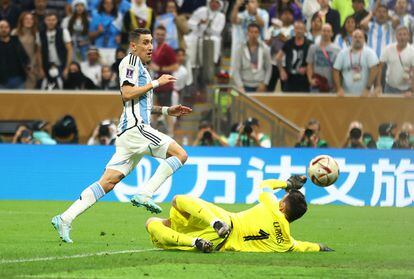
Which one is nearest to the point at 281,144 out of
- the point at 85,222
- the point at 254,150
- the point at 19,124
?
the point at 254,150

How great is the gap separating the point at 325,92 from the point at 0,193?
7.16 metres

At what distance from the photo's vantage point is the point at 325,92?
74.3 feet

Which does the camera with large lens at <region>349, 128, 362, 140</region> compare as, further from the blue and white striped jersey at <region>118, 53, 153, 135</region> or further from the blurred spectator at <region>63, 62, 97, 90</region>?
the blue and white striped jersey at <region>118, 53, 153, 135</region>

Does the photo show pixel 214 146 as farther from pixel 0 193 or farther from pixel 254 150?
pixel 0 193

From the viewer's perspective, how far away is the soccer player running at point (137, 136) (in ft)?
39.8

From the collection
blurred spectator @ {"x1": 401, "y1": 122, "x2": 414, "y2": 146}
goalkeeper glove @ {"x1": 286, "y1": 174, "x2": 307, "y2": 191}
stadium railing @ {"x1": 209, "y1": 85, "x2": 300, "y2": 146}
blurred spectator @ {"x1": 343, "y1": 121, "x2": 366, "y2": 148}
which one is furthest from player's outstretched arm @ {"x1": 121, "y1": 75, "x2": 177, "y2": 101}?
blurred spectator @ {"x1": 401, "y1": 122, "x2": 414, "y2": 146}

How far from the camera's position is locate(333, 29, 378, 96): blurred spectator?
2203 centimetres

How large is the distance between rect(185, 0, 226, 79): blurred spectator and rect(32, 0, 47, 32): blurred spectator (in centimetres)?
305

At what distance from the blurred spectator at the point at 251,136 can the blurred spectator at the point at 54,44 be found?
13.8 feet

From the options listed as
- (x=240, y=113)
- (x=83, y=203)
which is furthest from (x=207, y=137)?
(x=83, y=203)

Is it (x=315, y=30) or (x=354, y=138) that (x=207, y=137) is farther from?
(x=315, y=30)

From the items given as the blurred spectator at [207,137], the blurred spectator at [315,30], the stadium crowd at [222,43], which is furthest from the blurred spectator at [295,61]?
the blurred spectator at [207,137]

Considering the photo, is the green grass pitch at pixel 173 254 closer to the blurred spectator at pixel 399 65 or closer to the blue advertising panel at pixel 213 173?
the blue advertising panel at pixel 213 173

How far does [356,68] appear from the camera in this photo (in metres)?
22.2
